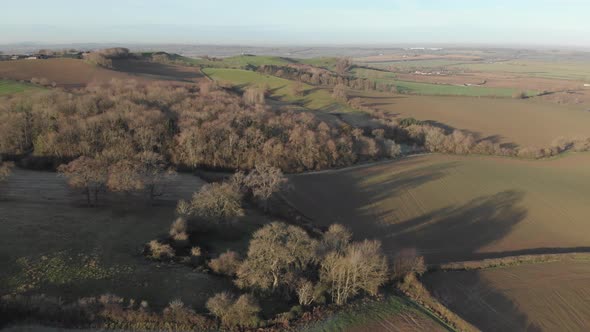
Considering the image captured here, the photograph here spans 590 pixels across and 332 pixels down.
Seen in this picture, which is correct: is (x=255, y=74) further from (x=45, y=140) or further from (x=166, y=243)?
(x=166, y=243)

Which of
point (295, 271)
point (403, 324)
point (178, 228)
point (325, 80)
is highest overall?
point (325, 80)

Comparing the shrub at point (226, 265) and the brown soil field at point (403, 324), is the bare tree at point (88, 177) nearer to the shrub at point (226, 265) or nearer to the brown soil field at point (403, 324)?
the shrub at point (226, 265)

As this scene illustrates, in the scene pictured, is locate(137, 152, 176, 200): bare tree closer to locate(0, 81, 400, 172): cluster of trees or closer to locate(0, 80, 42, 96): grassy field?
locate(0, 81, 400, 172): cluster of trees

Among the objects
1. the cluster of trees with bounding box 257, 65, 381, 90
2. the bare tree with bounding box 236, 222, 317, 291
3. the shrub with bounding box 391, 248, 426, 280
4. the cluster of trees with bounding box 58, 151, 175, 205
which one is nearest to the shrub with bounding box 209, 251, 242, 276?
the bare tree with bounding box 236, 222, 317, 291

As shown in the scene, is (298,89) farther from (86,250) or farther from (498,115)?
(86,250)

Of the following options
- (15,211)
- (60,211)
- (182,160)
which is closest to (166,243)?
(60,211)

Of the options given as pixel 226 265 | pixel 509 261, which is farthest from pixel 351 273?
pixel 509 261
